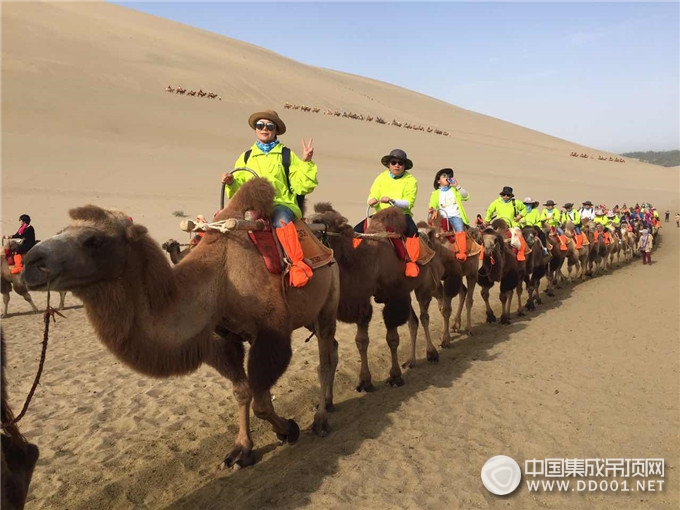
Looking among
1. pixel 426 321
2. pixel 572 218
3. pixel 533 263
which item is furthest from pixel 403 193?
pixel 572 218

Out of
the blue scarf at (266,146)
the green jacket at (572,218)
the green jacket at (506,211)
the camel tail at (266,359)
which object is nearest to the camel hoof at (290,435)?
the camel tail at (266,359)

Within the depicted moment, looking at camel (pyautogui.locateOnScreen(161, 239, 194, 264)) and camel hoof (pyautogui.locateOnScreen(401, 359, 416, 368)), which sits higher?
camel (pyautogui.locateOnScreen(161, 239, 194, 264))

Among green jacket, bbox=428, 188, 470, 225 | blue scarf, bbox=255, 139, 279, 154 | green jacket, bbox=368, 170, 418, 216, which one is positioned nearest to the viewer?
blue scarf, bbox=255, 139, 279, 154

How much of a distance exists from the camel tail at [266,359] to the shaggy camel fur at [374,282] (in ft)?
5.97

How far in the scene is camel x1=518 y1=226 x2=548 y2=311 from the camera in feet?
41.2

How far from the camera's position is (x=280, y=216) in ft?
15.1

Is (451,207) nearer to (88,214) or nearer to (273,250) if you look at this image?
(273,250)

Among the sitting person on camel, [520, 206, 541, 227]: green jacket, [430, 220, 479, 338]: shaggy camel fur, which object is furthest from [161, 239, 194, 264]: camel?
[520, 206, 541, 227]: green jacket

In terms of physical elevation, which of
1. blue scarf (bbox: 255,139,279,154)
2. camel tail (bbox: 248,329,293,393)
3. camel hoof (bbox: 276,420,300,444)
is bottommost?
camel hoof (bbox: 276,420,300,444)

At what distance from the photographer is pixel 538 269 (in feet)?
43.3

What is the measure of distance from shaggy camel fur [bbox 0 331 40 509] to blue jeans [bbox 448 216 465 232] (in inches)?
297

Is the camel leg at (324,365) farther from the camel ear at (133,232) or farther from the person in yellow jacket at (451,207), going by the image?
the person in yellow jacket at (451,207)

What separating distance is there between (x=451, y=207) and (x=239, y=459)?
6294 millimetres

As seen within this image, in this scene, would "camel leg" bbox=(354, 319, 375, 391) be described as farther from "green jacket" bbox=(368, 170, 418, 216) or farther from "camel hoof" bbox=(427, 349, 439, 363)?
"green jacket" bbox=(368, 170, 418, 216)
